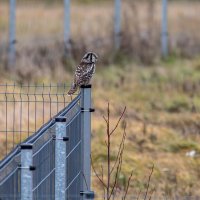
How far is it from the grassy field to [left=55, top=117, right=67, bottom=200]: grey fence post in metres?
2.99

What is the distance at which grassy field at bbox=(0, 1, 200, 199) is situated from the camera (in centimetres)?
1187

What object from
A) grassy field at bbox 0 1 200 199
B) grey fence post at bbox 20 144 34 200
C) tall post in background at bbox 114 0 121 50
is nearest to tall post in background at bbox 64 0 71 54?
grassy field at bbox 0 1 200 199

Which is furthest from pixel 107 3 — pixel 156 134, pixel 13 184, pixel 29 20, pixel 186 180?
pixel 13 184

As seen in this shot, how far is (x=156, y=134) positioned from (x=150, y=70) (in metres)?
6.27

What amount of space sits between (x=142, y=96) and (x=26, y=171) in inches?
471

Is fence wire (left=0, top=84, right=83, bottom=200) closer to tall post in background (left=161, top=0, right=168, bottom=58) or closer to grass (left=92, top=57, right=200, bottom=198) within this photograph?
grass (left=92, top=57, right=200, bottom=198)

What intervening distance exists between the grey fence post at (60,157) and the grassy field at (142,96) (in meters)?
2.99

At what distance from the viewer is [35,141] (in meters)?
5.93

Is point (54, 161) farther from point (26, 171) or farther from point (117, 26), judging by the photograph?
point (117, 26)

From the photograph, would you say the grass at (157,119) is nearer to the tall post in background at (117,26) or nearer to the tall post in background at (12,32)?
the tall post in background at (117,26)

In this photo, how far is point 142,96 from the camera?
56.5 feet

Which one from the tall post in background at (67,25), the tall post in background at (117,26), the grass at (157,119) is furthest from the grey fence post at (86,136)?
the tall post in background at (117,26)

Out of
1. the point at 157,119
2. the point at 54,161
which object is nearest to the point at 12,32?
the point at 157,119

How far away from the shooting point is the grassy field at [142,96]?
1187 centimetres
